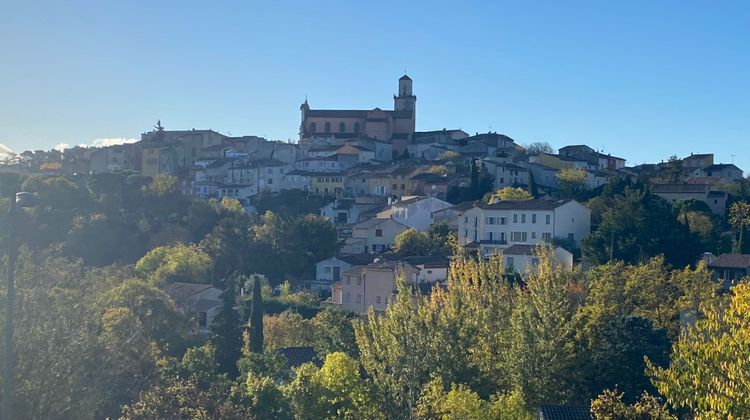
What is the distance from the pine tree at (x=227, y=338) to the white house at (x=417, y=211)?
972 inches

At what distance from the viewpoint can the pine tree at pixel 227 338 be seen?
32.3m

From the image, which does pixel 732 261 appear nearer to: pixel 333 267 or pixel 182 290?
pixel 333 267

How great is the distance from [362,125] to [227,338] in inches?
2403

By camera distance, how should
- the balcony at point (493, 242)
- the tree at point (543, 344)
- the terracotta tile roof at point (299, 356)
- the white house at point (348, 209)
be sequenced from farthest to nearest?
the white house at point (348, 209) < the balcony at point (493, 242) < the terracotta tile roof at point (299, 356) < the tree at point (543, 344)

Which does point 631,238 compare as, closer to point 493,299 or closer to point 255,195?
point 493,299

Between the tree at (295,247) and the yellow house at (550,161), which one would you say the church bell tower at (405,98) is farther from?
the tree at (295,247)

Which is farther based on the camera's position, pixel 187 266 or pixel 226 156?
pixel 226 156

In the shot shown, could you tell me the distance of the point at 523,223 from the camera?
162ft

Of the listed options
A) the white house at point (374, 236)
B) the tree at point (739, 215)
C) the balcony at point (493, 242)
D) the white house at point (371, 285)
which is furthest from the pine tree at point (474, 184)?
the white house at point (371, 285)

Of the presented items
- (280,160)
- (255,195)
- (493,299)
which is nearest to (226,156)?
(280,160)

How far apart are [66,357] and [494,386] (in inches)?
405

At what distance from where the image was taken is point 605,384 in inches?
958

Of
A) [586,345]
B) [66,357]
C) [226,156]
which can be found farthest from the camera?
[226,156]

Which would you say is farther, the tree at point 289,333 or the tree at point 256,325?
the tree at point 289,333
